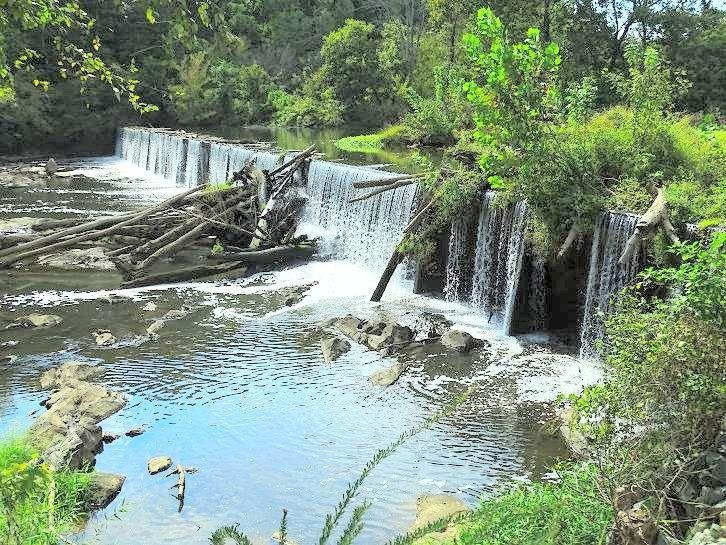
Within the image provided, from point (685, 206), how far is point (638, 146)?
214 centimetres

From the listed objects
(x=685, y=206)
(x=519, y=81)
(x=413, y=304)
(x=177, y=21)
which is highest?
(x=519, y=81)

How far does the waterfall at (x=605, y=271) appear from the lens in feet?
33.4

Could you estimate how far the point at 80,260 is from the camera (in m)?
16.0

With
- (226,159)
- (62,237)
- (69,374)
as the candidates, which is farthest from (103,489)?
(226,159)

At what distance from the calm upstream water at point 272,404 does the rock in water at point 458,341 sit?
0.30 metres

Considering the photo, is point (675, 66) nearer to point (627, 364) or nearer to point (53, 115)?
point (627, 364)

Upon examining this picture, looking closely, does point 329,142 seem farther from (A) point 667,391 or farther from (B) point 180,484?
(A) point 667,391

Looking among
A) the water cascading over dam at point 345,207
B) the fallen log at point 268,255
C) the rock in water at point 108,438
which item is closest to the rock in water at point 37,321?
the fallen log at point 268,255

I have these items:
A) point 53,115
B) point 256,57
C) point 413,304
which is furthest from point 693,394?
point 256,57

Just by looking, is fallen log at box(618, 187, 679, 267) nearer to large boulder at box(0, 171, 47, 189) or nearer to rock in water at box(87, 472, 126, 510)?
rock in water at box(87, 472, 126, 510)

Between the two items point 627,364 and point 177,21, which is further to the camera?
point 627,364

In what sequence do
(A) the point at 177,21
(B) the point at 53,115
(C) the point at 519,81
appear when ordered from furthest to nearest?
(B) the point at 53,115 → (C) the point at 519,81 → (A) the point at 177,21

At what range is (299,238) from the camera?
16.6 meters

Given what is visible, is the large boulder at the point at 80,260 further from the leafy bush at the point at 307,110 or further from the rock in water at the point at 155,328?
the leafy bush at the point at 307,110
